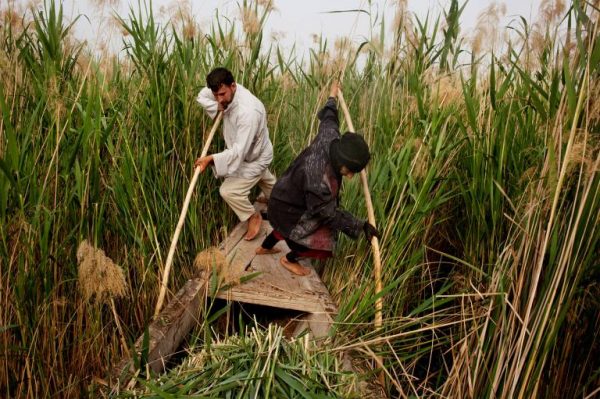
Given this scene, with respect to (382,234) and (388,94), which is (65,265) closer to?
(382,234)

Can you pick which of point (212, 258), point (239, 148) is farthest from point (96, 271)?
point (239, 148)

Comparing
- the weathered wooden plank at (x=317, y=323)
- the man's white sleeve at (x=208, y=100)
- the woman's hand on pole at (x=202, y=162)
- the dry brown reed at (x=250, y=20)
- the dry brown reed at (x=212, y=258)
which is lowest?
the weathered wooden plank at (x=317, y=323)

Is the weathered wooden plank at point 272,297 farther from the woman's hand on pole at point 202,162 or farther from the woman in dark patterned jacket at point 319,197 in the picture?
the woman's hand on pole at point 202,162

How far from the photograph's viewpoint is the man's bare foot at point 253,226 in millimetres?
3447

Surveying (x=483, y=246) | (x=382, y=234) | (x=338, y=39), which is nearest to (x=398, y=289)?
(x=382, y=234)

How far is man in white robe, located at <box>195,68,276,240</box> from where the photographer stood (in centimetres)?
302

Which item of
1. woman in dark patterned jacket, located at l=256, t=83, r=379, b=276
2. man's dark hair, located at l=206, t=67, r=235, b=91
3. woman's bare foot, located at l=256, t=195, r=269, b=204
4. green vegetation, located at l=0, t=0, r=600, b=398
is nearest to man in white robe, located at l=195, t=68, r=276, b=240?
man's dark hair, located at l=206, t=67, r=235, b=91

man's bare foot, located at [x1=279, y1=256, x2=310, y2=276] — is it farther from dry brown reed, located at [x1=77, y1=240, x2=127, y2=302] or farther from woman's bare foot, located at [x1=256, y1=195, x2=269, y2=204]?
dry brown reed, located at [x1=77, y1=240, x2=127, y2=302]

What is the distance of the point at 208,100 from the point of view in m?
3.25

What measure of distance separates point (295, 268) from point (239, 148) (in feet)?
2.81

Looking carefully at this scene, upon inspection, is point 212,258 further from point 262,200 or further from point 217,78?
point 262,200

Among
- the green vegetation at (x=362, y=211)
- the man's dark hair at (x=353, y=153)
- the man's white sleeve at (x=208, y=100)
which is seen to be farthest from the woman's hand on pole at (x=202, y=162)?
the man's dark hair at (x=353, y=153)

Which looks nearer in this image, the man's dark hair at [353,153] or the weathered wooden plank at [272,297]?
the man's dark hair at [353,153]

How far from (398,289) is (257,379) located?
1215mm
